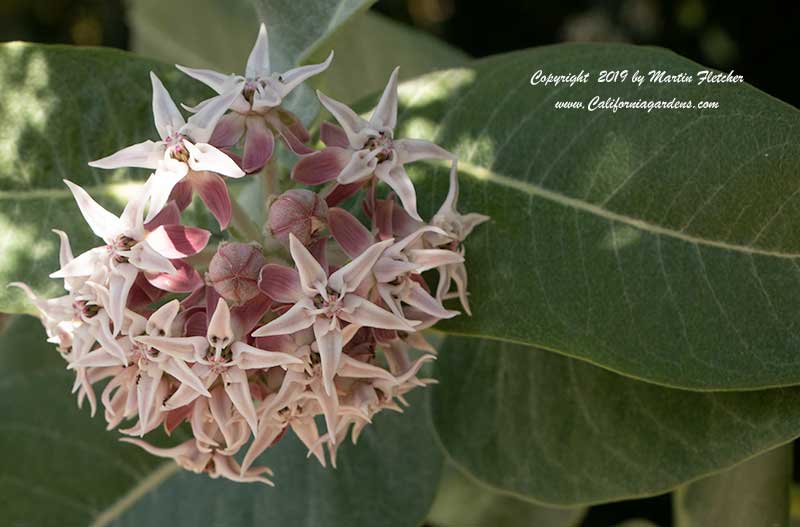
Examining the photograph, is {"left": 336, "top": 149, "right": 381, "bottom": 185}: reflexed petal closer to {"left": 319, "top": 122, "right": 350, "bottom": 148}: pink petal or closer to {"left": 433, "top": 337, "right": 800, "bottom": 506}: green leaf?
{"left": 319, "top": 122, "right": 350, "bottom": 148}: pink petal

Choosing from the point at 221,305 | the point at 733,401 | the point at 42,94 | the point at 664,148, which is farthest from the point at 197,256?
the point at 733,401

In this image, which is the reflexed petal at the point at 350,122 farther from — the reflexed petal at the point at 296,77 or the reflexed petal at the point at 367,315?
the reflexed petal at the point at 367,315

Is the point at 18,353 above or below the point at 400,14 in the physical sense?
below

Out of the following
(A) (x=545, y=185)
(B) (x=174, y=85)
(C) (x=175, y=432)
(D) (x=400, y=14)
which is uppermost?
(D) (x=400, y=14)

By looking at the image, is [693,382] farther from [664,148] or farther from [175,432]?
[175,432]

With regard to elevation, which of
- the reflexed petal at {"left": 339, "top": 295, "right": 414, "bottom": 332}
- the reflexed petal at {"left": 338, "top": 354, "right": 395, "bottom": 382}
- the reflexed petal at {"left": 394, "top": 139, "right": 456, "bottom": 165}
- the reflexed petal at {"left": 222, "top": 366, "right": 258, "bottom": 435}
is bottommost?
the reflexed petal at {"left": 222, "top": 366, "right": 258, "bottom": 435}

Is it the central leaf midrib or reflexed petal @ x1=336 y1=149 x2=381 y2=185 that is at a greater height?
the central leaf midrib

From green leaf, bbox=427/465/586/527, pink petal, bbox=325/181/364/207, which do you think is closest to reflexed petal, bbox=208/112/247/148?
pink petal, bbox=325/181/364/207
